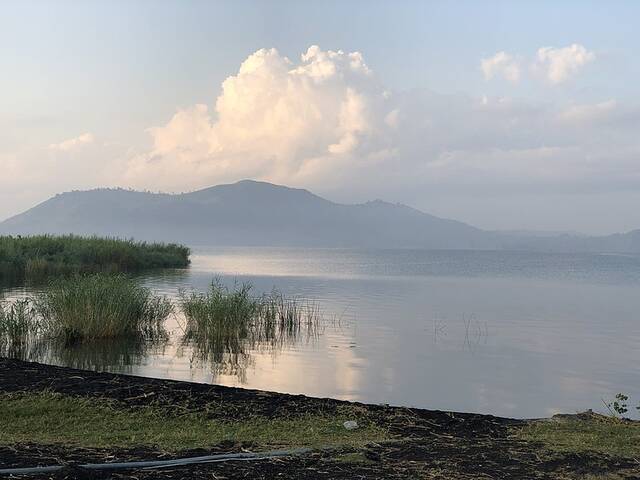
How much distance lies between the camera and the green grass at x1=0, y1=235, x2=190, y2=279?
36.9m

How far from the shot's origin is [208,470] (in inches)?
229

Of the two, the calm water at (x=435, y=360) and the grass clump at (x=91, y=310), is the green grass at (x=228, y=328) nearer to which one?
the calm water at (x=435, y=360)

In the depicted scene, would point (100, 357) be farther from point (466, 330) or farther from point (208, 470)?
point (466, 330)

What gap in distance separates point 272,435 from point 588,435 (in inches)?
146

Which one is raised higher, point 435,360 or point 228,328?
point 228,328

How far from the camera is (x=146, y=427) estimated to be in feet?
26.0

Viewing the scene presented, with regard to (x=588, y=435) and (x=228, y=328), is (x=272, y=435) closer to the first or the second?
(x=588, y=435)

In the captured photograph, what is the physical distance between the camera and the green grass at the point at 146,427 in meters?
7.22

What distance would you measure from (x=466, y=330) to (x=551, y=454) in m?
16.3

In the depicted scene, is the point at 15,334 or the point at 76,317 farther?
the point at 76,317

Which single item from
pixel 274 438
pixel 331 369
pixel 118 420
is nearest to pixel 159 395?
pixel 118 420

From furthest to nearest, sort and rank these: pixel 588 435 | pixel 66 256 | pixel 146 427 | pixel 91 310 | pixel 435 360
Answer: pixel 66 256 < pixel 435 360 < pixel 91 310 < pixel 146 427 < pixel 588 435

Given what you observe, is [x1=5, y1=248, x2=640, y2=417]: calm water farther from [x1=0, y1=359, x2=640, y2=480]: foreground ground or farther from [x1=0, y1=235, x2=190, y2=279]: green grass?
[x1=0, y1=235, x2=190, y2=279]: green grass

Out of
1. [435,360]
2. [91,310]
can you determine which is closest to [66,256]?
[91,310]
